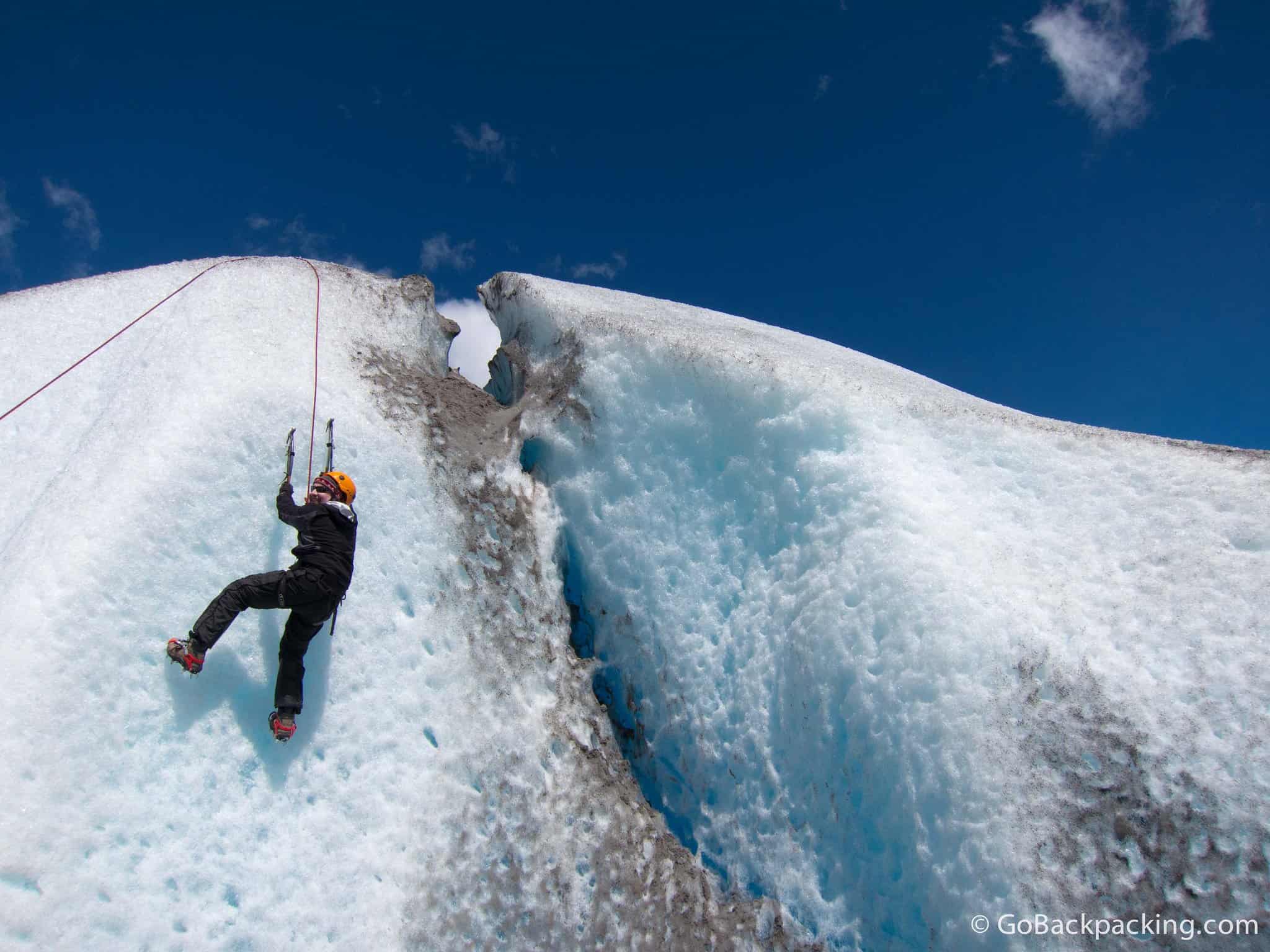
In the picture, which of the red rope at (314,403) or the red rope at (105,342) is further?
the red rope at (105,342)

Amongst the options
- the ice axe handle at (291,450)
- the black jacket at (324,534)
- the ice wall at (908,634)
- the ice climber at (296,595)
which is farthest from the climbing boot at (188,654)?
the ice wall at (908,634)

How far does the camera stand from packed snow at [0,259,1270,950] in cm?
555

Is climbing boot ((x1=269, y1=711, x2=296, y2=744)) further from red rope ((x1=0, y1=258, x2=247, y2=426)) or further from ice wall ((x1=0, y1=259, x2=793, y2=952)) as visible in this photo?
red rope ((x1=0, y1=258, x2=247, y2=426))

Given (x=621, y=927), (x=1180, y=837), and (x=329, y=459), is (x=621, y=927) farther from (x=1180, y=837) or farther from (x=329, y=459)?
(x=329, y=459)

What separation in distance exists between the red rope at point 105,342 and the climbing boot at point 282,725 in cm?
283

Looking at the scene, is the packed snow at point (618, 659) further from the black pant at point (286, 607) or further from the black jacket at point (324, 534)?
the black jacket at point (324, 534)

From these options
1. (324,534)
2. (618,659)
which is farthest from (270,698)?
(618,659)

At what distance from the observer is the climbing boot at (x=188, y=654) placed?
588cm

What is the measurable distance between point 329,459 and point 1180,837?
805cm

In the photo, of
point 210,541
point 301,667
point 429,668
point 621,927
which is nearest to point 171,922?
point 301,667

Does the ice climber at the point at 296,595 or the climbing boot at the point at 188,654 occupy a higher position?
the ice climber at the point at 296,595

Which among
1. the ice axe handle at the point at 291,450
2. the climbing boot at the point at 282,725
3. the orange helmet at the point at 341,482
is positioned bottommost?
the climbing boot at the point at 282,725

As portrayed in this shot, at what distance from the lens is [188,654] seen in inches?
232

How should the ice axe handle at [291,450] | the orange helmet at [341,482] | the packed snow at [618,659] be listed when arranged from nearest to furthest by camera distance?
the packed snow at [618,659] < the orange helmet at [341,482] < the ice axe handle at [291,450]
